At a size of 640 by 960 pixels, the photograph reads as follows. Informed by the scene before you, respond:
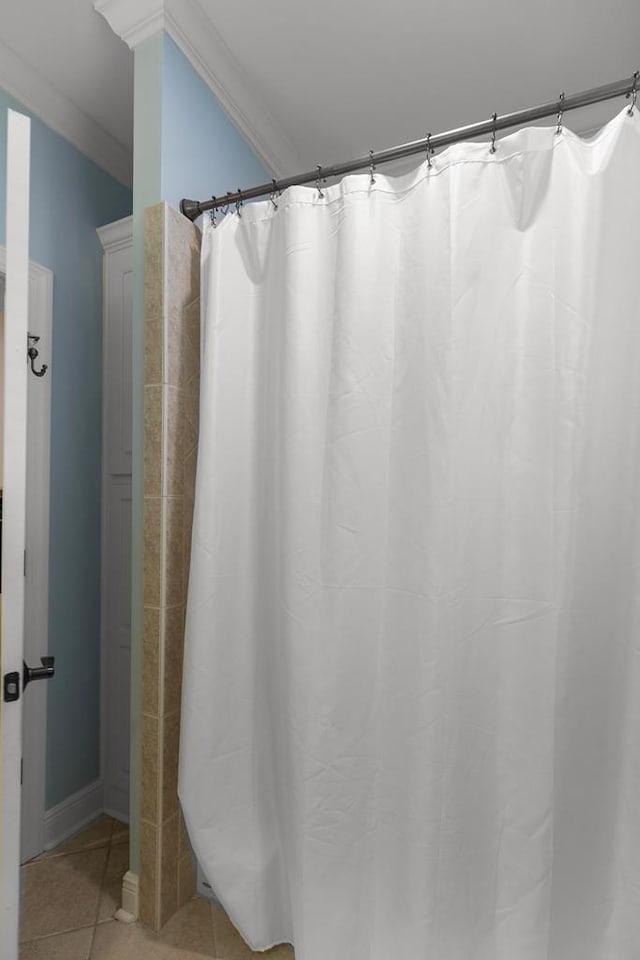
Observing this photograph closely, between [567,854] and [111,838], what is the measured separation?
4.92ft

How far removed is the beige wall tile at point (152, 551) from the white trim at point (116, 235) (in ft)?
3.46

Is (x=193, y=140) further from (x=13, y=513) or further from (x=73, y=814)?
(x=73, y=814)

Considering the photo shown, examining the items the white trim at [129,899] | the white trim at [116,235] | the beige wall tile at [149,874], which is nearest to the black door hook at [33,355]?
the white trim at [116,235]

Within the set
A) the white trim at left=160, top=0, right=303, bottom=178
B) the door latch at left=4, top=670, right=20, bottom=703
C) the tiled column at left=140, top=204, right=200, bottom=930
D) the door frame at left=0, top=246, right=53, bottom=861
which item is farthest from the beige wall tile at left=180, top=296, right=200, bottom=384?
the door latch at left=4, top=670, right=20, bottom=703

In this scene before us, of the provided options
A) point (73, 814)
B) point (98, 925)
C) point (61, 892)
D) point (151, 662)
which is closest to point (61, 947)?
point (98, 925)

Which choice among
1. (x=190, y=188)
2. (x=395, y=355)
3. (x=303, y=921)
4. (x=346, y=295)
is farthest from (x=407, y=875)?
(x=190, y=188)

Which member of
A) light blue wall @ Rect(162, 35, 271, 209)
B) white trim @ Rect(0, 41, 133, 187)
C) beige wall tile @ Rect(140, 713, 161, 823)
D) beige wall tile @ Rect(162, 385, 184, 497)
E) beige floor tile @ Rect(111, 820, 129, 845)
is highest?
white trim @ Rect(0, 41, 133, 187)

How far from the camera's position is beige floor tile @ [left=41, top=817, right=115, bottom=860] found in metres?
1.71

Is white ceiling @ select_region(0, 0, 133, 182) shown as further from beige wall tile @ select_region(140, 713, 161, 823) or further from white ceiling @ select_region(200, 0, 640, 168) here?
beige wall tile @ select_region(140, 713, 161, 823)

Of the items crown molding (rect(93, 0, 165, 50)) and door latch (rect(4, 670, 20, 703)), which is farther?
crown molding (rect(93, 0, 165, 50))

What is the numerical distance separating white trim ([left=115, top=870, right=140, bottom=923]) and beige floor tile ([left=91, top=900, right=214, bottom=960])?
2 centimetres

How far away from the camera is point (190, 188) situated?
5.04 ft

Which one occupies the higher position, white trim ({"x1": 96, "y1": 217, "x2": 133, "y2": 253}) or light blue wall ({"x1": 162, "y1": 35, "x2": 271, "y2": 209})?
light blue wall ({"x1": 162, "y1": 35, "x2": 271, "y2": 209})

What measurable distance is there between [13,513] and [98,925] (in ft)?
4.04
